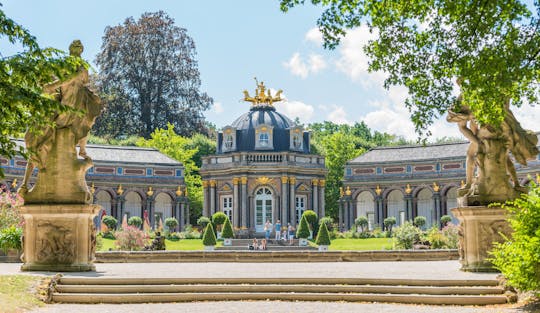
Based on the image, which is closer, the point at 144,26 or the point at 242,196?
the point at 242,196

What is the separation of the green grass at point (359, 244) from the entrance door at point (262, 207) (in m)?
9.11

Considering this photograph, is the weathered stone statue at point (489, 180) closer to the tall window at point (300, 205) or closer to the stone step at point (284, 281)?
the stone step at point (284, 281)

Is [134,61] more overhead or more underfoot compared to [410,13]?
more overhead

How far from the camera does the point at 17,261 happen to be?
1983cm

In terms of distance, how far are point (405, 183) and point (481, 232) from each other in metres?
42.4

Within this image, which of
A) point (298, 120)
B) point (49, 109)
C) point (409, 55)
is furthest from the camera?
point (298, 120)

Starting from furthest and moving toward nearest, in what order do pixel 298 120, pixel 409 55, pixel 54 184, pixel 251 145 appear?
pixel 298 120 → pixel 251 145 → pixel 54 184 → pixel 409 55

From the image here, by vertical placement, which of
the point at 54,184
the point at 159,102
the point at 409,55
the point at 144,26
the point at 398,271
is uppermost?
the point at 144,26

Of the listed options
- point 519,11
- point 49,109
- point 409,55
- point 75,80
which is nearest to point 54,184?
point 75,80

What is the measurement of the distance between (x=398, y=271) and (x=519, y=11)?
6.58 metres

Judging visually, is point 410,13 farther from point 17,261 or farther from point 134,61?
point 134,61

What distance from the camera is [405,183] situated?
191ft

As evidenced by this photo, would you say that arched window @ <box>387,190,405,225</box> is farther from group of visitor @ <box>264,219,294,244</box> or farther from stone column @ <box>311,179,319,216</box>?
group of visitor @ <box>264,219,294,244</box>

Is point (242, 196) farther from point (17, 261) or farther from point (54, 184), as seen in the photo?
point (54, 184)
